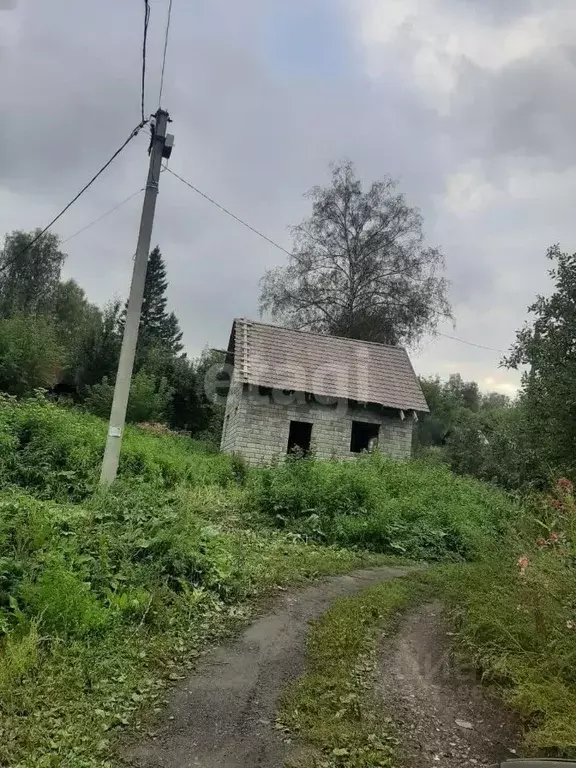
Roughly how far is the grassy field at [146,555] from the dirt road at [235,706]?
19 cm

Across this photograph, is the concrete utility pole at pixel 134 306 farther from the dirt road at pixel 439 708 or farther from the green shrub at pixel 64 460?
the dirt road at pixel 439 708

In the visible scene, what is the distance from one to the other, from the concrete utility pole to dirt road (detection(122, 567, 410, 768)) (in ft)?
12.3

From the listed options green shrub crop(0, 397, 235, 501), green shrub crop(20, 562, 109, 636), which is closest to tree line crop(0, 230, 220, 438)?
green shrub crop(0, 397, 235, 501)

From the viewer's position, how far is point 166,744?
10.7 feet

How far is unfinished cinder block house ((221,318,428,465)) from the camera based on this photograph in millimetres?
Answer: 16984

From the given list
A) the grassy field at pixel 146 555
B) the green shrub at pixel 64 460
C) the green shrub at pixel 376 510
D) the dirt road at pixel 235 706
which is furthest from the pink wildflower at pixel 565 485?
the green shrub at pixel 64 460

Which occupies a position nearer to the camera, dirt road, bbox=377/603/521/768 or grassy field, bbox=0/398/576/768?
dirt road, bbox=377/603/521/768

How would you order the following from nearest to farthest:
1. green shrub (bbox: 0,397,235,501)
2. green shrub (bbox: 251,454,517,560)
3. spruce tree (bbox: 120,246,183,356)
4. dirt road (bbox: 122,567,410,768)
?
1. dirt road (bbox: 122,567,410,768)
2. green shrub (bbox: 0,397,235,501)
3. green shrub (bbox: 251,454,517,560)
4. spruce tree (bbox: 120,246,183,356)

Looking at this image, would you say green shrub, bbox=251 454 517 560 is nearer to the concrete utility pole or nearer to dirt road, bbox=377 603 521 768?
the concrete utility pole

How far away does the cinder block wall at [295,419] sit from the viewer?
16.9m

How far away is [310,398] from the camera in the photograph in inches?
685

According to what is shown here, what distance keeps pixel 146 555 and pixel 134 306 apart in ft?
13.0

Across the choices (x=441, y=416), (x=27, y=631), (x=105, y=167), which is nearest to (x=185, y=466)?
(x=105, y=167)

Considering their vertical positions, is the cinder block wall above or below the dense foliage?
below
